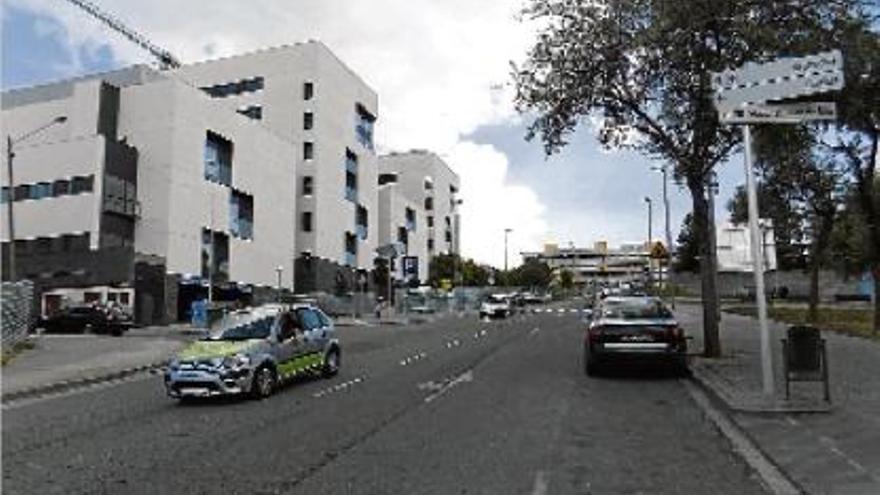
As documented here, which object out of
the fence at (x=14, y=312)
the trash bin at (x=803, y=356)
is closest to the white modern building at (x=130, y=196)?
the fence at (x=14, y=312)

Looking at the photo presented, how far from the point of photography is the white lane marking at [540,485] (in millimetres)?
8922

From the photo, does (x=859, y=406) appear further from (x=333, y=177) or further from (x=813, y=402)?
(x=333, y=177)

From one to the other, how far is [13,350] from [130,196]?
3007cm

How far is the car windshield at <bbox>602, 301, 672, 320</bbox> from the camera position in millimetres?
19922

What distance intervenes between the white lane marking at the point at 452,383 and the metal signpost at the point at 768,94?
5205 mm

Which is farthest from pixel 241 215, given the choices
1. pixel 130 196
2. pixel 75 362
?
pixel 75 362

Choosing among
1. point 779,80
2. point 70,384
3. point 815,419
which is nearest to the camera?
point 815,419

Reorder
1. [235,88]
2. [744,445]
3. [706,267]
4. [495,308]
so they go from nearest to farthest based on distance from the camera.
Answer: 1. [744,445]
2. [706,267]
3. [495,308]
4. [235,88]

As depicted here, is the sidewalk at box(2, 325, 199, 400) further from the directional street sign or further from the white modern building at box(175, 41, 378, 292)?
the white modern building at box(175, 41, 378, 292)

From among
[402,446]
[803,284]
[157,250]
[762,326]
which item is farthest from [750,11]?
[803,284]

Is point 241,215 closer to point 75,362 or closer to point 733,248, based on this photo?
point 733,248

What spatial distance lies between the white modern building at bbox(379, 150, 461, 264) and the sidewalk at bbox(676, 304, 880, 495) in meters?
118

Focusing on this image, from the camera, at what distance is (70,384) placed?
2072cm

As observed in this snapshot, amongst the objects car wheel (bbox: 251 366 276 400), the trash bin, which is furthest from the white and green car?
the trash bin
